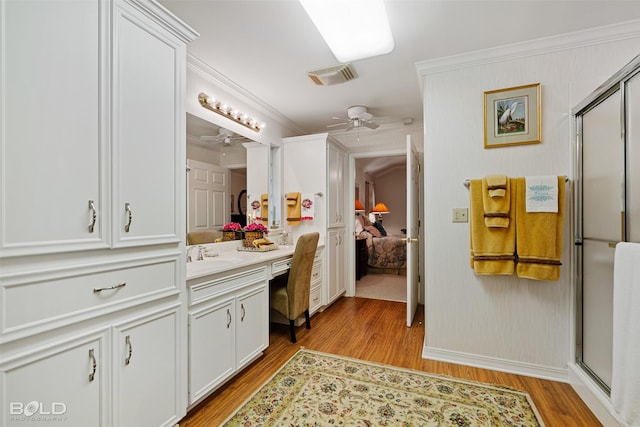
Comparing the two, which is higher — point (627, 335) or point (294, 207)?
point (294, 207)

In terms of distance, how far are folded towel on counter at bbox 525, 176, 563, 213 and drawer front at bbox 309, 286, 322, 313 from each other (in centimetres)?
220

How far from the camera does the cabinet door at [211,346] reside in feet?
5.54

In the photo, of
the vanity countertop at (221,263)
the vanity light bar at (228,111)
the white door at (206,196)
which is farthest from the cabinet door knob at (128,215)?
the vanity light bar at (228,111)

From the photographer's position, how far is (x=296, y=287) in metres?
2.67

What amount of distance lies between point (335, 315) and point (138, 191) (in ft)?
8.67

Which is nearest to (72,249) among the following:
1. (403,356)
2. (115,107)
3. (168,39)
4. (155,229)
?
(155,229)

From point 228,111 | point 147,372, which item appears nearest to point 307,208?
point 228,111

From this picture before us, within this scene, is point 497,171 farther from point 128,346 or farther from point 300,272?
point 128,346

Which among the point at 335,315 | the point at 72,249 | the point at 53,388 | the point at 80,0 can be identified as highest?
the point at 80,0

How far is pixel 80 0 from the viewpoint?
1.16m

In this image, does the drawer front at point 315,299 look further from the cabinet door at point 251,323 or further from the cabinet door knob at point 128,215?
the cabinet door knob at point 128,215

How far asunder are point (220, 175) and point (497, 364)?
9.31 feet

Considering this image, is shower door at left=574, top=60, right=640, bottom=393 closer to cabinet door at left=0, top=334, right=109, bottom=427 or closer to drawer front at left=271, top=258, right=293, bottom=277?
drawer front at left=271, top=258, right=293, bottom=277

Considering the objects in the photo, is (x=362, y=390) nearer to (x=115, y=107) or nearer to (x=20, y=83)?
(x=115, y=107)
